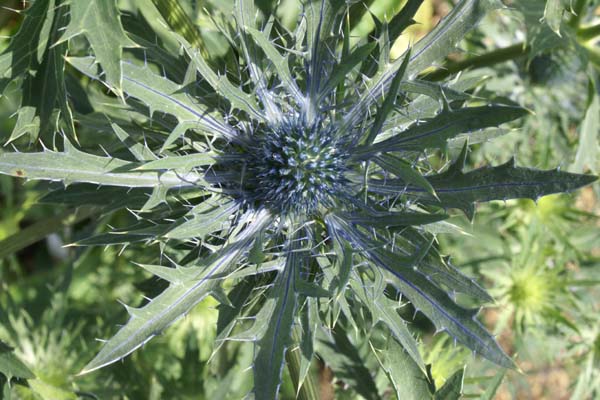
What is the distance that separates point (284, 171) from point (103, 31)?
448mm

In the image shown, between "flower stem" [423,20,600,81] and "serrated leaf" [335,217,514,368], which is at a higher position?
"flower stem" [423,20,600,81]

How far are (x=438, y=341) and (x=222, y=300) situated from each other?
0.92 meters

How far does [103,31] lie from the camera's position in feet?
3.55

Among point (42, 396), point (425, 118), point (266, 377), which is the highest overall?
point (425, 118)

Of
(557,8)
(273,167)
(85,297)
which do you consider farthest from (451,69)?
(85,297)

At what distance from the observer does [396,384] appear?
1246mm

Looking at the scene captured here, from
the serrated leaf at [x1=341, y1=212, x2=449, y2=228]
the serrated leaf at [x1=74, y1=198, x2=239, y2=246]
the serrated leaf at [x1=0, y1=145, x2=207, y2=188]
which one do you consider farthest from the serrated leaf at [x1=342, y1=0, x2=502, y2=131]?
the serrated leaf at [x1=0, y1=145, x2=207, y2=188]

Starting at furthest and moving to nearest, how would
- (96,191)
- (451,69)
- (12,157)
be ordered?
1. (451,69)
2. (96,191)
3. (12,157)

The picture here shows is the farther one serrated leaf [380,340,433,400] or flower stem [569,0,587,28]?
flower stem [569,0,587,28]

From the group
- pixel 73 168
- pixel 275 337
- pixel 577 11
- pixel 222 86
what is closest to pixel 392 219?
pixel 275 337

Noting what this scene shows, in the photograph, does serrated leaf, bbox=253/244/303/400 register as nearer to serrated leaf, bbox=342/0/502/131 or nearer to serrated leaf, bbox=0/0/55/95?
serrated leaf, bbox=342/0/502/131

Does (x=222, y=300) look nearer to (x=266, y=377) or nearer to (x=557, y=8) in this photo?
(x=266, y=377)

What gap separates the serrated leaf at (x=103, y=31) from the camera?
106 centimetres

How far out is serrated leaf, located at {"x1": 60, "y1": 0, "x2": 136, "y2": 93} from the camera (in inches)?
41.6
